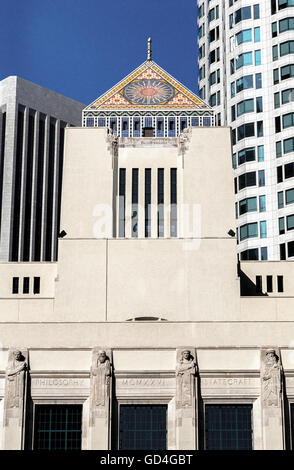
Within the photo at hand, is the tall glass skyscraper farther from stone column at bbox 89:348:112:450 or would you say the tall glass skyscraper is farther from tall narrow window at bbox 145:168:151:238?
stone column at bbox 89:348:112:450

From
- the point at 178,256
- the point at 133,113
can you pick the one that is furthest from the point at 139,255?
the point at 133,113

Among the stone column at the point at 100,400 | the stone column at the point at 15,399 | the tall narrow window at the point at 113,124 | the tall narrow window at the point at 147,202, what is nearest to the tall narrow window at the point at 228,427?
the stone column at the point at 100,400

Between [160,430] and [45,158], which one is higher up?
[45,158]

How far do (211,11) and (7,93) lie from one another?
33.1m

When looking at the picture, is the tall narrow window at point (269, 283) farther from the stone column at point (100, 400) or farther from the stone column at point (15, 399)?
the stone column at point (15, 399)

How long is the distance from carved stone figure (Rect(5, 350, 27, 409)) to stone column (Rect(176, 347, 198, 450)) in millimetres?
10123

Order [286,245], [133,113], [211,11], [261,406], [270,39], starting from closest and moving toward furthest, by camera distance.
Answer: [261,406] < [133,113] < [286,245] < [270,39] < [211,11]

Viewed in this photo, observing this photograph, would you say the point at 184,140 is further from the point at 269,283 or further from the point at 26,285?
the point at 26,285

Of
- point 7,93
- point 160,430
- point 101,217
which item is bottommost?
point 160,430

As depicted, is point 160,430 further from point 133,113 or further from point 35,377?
point 133,113

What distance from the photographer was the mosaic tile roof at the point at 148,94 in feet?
317

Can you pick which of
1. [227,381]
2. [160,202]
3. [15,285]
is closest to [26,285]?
[15,285]

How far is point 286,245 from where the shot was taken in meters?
118

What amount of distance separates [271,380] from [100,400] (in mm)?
11161
